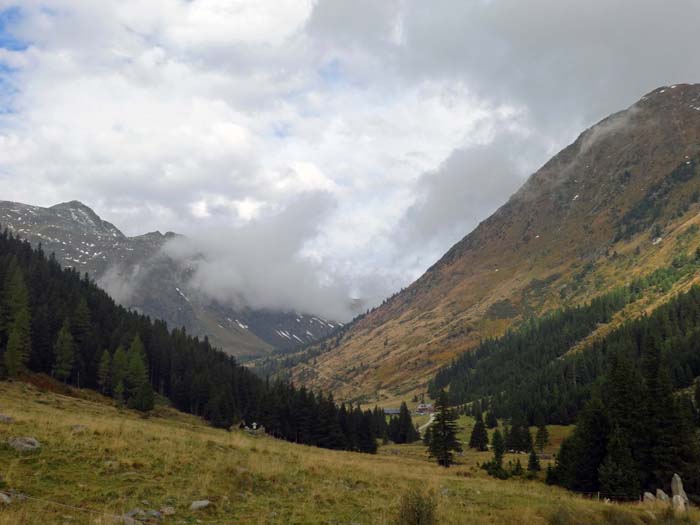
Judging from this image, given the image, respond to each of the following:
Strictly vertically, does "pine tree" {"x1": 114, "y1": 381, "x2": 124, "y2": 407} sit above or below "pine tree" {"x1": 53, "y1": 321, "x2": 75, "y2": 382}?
below

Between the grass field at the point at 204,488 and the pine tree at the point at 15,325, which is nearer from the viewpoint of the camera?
the grass field at the point at 204,488

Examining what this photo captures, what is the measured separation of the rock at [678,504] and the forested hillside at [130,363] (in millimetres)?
66676

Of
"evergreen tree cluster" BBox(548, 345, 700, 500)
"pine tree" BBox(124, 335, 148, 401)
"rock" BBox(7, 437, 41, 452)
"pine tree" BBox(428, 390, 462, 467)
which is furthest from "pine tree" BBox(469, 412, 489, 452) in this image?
"rock" BBox(7, 437, 41, 452)

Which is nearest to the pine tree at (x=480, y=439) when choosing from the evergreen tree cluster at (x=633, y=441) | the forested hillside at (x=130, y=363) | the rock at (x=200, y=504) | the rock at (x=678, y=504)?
the forested hillside at (x=130, y=363)

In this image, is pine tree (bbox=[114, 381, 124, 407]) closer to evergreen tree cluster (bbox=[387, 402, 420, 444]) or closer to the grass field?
the grass field

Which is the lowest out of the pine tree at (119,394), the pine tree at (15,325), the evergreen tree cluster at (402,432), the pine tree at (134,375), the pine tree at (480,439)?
the evergreen tree cluster at (402,432)

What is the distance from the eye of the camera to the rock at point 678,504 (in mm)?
25502

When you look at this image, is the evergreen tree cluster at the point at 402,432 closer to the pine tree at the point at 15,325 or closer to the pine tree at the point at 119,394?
the pine tree at the point at 119,394

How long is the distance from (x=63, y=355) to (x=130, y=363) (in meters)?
Result: 9.91

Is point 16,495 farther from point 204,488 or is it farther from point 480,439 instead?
point 480,439

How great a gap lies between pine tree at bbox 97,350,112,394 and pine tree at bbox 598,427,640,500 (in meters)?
73.0

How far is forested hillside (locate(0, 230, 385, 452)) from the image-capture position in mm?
75500

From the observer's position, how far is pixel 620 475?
114ft

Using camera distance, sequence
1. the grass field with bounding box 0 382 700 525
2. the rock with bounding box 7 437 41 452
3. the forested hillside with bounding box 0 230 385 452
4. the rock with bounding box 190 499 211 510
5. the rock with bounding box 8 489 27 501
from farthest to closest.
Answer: the forested hillside with bounding box 0 230 385 452, the rock with bounding box 7 437 41 452, the rock with bounding box 190 499 211 510, the grass field with bounding box 0 382 700 525, the rock with bounding box 8 489 27 501
